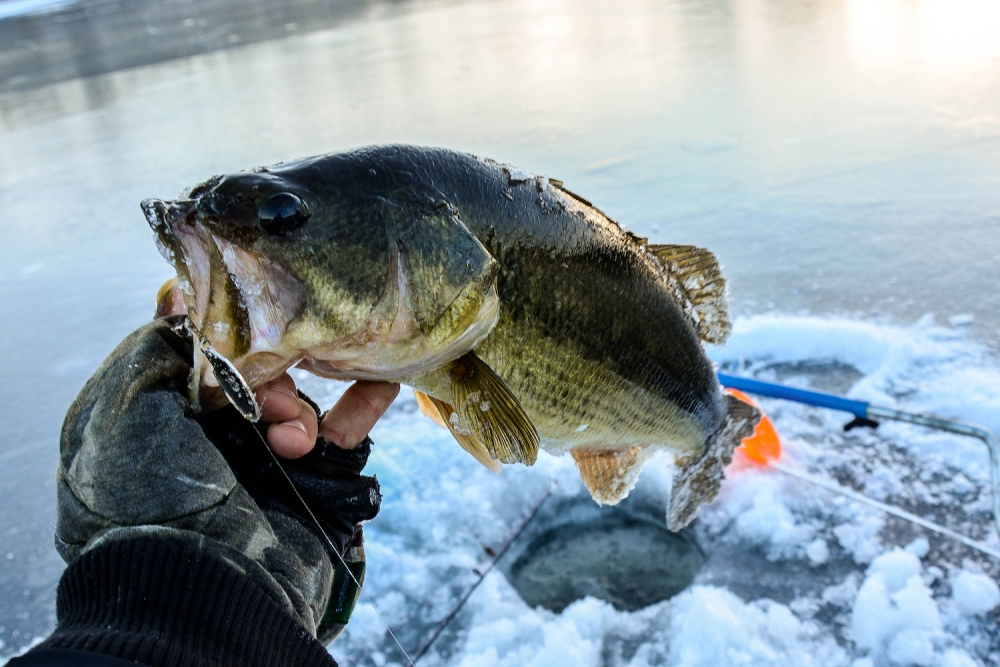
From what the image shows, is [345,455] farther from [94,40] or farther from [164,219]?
[94,40]

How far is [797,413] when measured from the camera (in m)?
3.36

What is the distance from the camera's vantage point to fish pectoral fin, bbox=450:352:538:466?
4.66 feet

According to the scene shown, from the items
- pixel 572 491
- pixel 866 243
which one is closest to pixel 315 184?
pixel 572 491

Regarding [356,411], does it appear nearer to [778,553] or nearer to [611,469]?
[611,469]

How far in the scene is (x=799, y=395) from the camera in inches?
124

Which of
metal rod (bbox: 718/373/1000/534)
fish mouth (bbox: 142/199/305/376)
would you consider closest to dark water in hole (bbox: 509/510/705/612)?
metal rod (bbox: 718/373/1000/534)

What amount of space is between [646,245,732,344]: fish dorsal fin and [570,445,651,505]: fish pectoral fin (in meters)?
0.38

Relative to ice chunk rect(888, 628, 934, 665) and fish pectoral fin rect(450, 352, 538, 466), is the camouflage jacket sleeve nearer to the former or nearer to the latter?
fish pectoral fin rect(450, 352, 538, 466)

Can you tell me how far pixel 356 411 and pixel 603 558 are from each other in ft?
5.29

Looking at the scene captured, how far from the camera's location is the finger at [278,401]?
4.56 feet

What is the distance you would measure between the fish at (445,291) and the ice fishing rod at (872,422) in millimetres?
1355

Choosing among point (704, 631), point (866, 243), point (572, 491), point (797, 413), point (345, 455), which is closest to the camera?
point (345, 455)

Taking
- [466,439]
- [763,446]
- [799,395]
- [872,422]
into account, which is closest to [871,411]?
[872,422]

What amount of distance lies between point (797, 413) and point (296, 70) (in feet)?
29.1
